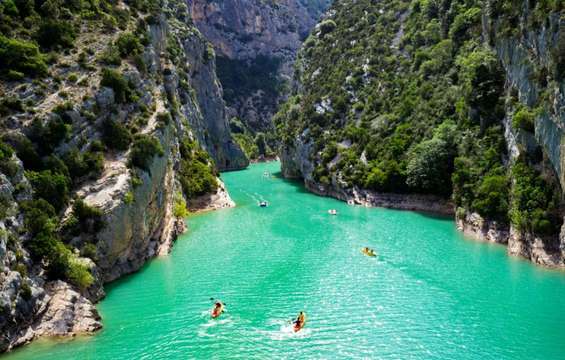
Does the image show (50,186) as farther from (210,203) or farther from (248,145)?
(248,145)

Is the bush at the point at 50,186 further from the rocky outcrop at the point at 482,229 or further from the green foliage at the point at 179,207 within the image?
the rocky outcrop at the point at 482,229

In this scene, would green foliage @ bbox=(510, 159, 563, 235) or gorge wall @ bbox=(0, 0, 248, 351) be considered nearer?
gorge wall @ bbox=(0, 0, 248, 351)

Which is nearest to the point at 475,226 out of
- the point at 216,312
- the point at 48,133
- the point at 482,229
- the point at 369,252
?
the point at 482,229

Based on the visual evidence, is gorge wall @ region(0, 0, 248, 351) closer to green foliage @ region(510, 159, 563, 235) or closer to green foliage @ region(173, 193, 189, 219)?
green foliage @ region(173, 193, 189, 219)

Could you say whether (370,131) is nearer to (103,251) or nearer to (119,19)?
(119,19)

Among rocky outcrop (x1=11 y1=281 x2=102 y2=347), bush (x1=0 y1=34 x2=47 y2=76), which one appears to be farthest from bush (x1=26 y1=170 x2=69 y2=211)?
bush (x1=0 y1=34 x2=47 y2=76)

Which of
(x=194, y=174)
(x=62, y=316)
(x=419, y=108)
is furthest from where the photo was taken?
(x=419, y=108)

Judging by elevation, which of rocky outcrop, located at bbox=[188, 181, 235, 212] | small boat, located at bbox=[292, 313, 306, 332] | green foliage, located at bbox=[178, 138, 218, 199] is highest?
green foliage, located at bbox=[178, 138, 218, 199]

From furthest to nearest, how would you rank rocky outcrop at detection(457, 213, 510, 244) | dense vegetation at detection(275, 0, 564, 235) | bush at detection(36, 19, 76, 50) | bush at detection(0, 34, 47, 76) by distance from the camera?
dense vegetation at detection(275, 0, 564, 235) → rocky outcrop at detection(457, 213, 510, 244) → bush at detection(36, 19, 76, 50) → bush at detection(0, 34, 47, 76)
